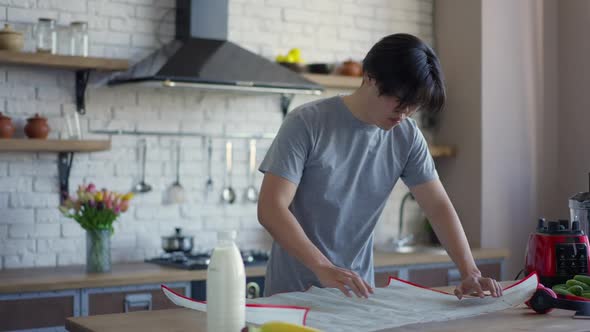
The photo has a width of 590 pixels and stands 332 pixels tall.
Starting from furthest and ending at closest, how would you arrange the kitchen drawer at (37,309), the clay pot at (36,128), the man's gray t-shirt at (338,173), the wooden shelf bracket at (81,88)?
1. the wooden shelf bracket at (81,88)
2. the clay pot at (36,128)
3. the kitchen drawer at (37,309)
4. the man's gray t-shirt at (338,173)

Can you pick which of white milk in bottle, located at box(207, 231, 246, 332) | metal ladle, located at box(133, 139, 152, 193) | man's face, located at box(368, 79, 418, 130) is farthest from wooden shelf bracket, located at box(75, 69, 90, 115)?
white milk in bottle, located at box(207, 231, 246, 332)

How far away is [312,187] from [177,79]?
150 centimetres

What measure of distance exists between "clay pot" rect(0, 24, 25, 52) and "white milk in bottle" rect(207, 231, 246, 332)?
2.37 meters

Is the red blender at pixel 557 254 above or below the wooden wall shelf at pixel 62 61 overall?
below

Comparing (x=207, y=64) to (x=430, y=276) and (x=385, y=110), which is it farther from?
(x=385, y=110)

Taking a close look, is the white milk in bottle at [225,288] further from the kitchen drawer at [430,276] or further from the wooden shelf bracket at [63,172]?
the kitchen drawer at [430,276]

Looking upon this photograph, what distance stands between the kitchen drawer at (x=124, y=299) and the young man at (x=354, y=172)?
1150mm

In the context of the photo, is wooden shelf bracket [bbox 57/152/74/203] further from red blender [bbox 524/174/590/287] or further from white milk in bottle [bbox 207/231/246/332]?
white milk in bottle [bbox 207/231/246/332]

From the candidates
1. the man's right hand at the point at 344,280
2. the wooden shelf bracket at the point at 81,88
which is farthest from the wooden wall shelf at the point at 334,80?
the man's right hand at the point at 344,280

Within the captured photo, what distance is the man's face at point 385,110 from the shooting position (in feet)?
7.73

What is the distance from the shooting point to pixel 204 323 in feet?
6.89

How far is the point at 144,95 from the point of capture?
4367 millimetres

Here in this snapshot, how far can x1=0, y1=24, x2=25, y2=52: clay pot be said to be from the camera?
3.81 metres

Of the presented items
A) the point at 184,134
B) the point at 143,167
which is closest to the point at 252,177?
the point at 184,134
